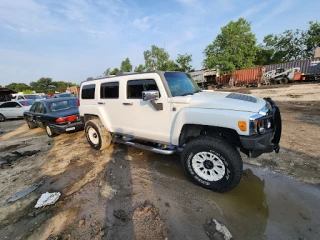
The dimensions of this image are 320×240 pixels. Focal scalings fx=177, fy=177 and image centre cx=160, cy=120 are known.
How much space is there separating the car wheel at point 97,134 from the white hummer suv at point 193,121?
313 mm

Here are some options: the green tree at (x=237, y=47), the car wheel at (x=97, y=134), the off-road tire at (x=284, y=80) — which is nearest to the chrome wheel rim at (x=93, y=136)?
the car wheel at (x=97, y=134)

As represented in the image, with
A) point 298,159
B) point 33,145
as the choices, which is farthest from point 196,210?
point 33,145

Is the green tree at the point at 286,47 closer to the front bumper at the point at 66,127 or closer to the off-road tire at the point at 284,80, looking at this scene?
the off-road tire at the point at 284,80

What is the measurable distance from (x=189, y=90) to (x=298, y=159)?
264 centimetres

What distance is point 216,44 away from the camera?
33.3 metres

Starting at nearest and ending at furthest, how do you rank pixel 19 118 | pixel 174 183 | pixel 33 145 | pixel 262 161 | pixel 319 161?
pixel 174 183, pixel 319 161, pixel 262 161, pixel 33 145, pixel 19 118

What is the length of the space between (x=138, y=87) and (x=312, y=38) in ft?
157

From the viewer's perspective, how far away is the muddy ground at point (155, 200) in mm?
2227

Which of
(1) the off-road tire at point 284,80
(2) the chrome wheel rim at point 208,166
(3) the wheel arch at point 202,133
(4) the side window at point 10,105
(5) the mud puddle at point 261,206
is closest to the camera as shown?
(5) the mud puddle at point 261,206

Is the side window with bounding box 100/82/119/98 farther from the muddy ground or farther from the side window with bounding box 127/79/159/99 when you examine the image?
the muddy ground

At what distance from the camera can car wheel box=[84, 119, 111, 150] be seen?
4.63 metres

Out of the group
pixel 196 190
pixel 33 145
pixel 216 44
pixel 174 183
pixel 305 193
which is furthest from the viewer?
pixel 216 44

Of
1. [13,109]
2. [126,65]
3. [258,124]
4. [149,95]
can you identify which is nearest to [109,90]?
[149,95]

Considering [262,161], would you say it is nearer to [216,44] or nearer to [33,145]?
[33,145]
